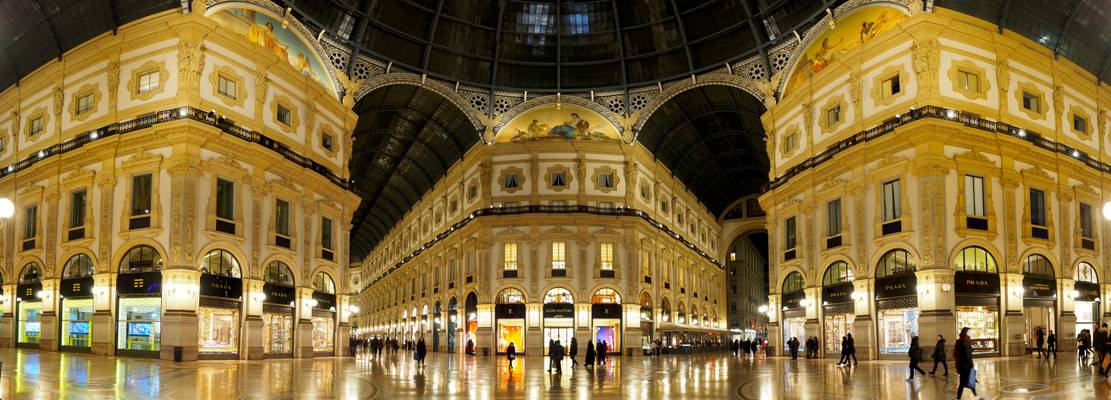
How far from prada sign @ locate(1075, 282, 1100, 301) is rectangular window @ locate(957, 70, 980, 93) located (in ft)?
36.3

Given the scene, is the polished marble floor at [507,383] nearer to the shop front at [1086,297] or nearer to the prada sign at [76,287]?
the prada sign at [76,287]

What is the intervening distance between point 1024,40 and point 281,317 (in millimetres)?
38890

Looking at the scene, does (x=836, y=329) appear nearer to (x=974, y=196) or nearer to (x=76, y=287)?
(x=974, y=196)

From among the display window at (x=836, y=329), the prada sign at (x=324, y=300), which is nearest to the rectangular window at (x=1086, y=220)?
the display window at (x=836, y=329)

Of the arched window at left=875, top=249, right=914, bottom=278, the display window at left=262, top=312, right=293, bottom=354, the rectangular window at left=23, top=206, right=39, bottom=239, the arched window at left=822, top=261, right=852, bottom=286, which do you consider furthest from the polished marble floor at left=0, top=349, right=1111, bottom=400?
the rectangular window at left=23, top=206, right=39, bottom=239

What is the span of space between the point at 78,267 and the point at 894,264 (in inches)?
1491

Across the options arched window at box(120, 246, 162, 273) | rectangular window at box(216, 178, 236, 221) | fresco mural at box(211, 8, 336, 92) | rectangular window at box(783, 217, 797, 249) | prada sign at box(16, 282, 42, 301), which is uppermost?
fresco mural at box(211, 8, 336, 92)

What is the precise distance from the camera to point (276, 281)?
42.9 metres

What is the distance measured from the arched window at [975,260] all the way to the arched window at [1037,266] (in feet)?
7.03

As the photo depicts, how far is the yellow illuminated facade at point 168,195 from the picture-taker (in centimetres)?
3694

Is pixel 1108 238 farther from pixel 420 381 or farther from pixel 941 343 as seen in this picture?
pixel 420 381

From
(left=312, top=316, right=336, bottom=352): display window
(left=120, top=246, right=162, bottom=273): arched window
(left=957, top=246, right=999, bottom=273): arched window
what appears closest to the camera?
(left=120, top=246, right=162, bottom=273): arched window

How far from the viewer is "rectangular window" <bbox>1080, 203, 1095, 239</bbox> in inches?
1671

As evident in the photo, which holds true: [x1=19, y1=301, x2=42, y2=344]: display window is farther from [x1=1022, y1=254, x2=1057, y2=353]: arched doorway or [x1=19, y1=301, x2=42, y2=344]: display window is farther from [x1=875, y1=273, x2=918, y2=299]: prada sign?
[x1=1022, y1=254, x2=1057, y2=353]: arched doorway
